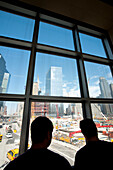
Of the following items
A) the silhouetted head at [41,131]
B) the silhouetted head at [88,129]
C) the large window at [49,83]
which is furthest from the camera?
the large window at [49,83]

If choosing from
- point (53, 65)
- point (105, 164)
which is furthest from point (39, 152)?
point (53, 65)

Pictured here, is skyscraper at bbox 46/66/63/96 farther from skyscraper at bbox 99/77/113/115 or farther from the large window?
skyscraper at bbox 99/77/113/115

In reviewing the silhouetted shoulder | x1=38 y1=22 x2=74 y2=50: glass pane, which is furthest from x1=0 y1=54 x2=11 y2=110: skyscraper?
the silhouetted shoulder

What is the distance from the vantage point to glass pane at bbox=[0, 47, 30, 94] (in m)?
1.45

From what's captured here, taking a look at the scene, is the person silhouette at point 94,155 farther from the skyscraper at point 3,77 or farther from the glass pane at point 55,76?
the skyscraper at point 3,77

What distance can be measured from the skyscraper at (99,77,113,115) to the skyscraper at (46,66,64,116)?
955mm

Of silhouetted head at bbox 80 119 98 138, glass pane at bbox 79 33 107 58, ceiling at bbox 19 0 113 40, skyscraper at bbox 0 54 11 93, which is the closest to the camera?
silhouetted head at bbox 80 119 98 138

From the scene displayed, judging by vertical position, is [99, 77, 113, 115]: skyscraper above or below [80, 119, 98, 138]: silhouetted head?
above

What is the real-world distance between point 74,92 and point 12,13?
238 centimetres

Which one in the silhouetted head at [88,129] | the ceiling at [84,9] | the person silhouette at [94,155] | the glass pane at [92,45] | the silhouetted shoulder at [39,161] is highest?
the ceiling at [84,9]

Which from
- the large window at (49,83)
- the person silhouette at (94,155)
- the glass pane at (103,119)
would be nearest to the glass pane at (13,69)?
the large window at (49,83)

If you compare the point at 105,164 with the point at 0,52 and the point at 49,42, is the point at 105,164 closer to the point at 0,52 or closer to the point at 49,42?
the point at 0,52

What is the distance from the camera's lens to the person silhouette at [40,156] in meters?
0.47

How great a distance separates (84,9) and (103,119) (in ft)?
8.87
